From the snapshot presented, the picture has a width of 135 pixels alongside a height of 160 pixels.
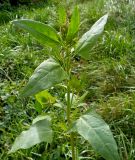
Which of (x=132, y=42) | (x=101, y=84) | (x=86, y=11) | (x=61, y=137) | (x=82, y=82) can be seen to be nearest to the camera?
(x=82, y=82)

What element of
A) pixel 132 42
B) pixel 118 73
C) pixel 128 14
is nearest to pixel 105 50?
pixel 132 42

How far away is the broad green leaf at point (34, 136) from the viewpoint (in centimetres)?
133

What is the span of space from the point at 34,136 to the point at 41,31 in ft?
1.17

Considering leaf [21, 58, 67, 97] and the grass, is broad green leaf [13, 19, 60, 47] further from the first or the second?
the grass

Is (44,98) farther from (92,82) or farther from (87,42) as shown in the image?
(92,82)

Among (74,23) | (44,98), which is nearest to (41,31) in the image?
(74,23)

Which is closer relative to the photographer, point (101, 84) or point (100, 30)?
point (100, 30)

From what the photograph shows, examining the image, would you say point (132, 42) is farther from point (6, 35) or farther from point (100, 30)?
point (100, 30)

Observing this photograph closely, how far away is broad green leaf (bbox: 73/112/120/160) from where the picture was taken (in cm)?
118

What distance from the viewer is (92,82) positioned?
3291mm

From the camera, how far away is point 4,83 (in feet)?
10.6

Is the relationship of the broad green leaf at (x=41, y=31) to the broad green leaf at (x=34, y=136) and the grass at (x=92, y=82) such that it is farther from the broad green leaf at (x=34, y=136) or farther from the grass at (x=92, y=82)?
the broad green leaf at (x=34, y=136)

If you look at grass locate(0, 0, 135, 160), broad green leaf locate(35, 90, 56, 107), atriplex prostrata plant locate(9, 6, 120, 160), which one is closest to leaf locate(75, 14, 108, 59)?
atriplex prostrata plant locate(9, 6, 120, 160)

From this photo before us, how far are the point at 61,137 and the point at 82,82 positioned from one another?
3.41 feet
